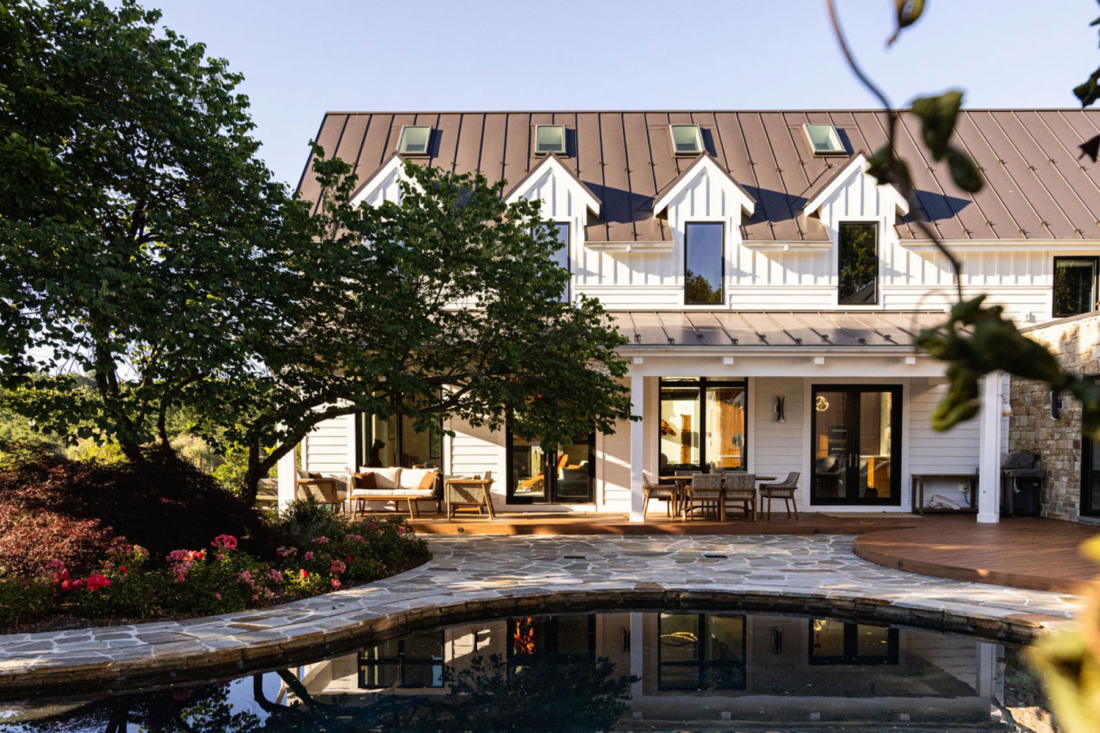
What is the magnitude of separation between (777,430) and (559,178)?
6.59 m

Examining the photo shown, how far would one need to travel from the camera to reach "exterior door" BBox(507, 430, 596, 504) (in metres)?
14.6

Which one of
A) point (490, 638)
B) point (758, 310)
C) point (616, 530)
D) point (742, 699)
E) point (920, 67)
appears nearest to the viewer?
point (920, 67)

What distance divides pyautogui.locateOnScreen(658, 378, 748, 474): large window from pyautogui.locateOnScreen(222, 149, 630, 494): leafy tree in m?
4.74

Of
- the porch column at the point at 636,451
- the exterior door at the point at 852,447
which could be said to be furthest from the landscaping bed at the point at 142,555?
the exterior door at the point at 852,447

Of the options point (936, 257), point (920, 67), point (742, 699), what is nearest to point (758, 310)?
point (936, 257)

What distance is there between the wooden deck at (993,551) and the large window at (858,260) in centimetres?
458

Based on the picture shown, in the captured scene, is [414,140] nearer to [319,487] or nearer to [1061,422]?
[319,487]

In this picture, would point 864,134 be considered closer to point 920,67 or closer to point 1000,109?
point 1000,109

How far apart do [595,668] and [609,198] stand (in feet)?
35.2

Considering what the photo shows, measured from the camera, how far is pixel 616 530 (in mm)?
12672

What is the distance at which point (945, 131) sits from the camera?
0.79 meters

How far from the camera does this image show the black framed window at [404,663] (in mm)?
6566

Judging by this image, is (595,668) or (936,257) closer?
(595,668)

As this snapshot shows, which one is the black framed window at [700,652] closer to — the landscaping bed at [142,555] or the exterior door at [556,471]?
the landscaping bed at [142,555]
